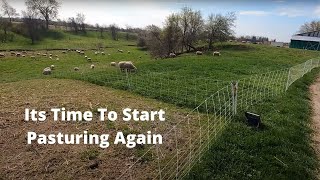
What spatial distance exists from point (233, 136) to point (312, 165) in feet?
6.74

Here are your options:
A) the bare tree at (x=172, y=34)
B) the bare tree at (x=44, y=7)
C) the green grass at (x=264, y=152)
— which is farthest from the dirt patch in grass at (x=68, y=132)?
the bare tree at (x=44, y=7)

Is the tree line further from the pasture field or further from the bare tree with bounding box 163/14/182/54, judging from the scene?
the pasture field

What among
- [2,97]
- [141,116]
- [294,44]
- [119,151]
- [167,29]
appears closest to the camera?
[119,151]

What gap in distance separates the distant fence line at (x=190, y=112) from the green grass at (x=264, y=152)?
14.4 inches

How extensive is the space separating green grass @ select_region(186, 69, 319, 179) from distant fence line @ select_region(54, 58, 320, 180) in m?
0.37

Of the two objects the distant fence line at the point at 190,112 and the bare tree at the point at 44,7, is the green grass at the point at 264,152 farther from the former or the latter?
the bare tree at the point at 44,7

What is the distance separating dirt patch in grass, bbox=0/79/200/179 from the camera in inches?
250

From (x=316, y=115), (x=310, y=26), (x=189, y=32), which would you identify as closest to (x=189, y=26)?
(x=189, y=32)

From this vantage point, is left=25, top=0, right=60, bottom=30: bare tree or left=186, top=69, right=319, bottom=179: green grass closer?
left=186, top=69, right=319, bottom=179: green grass

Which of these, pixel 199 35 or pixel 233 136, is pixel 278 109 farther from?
pixel 199 35

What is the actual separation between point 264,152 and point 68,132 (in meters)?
5.61

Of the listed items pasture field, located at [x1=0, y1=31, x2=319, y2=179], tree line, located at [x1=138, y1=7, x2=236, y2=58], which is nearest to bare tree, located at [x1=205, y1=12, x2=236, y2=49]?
tree line, located at [x1=138, y1=7, x2=236, y2=58]

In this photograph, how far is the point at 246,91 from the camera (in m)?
13.2

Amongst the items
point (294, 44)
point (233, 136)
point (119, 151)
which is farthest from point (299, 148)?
point (294, 44)
